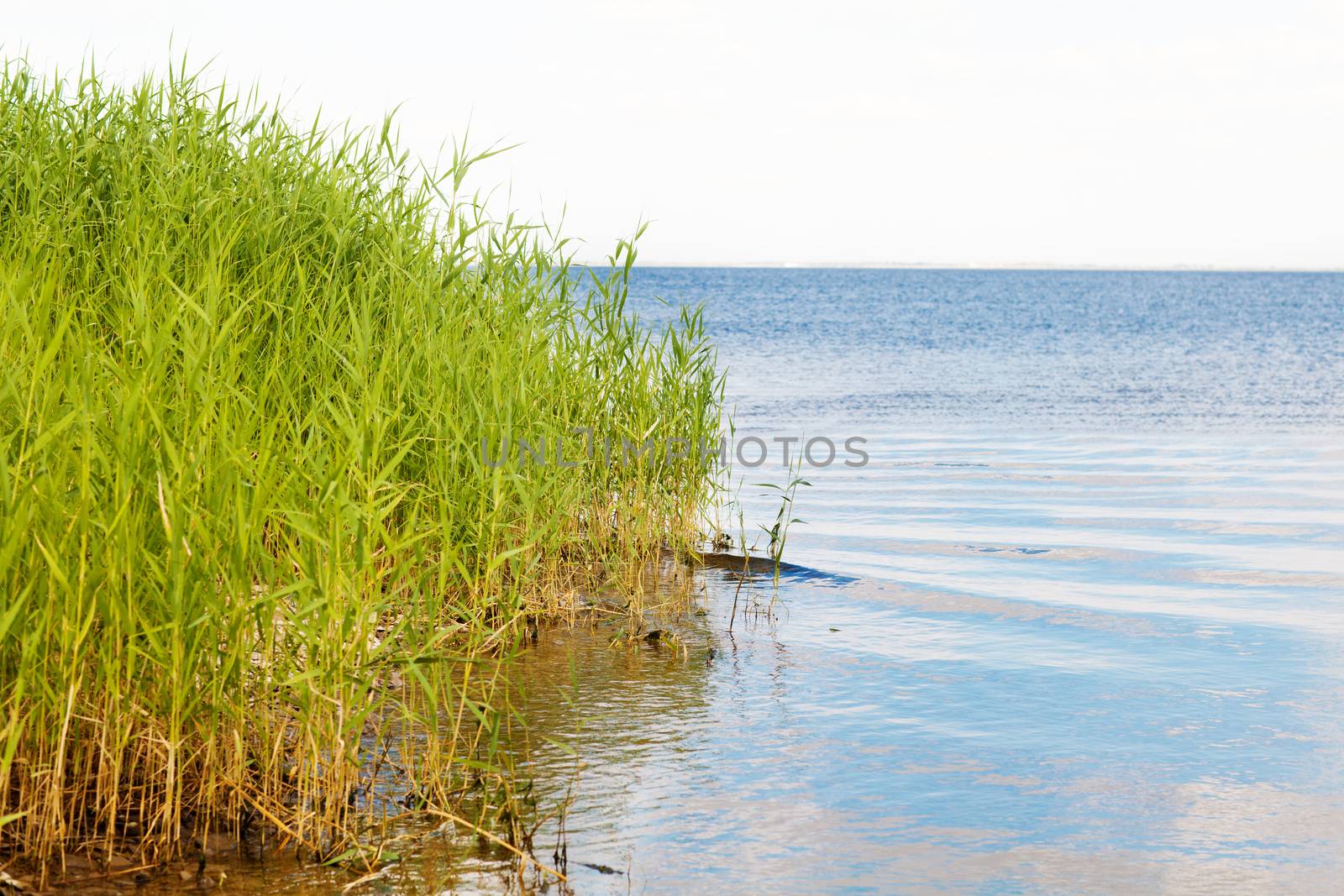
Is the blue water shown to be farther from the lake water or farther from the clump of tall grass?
the clump of tall grass

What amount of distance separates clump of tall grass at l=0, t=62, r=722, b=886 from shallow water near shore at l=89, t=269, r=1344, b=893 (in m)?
0.48

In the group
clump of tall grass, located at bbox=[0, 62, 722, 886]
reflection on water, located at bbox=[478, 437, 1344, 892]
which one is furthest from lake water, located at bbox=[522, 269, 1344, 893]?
clump of tall grass, located at bbox=[0, 62, 722, 886]

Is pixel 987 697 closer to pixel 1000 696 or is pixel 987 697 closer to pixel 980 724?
pixel 1000 696

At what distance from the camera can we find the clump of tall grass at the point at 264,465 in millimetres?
3746

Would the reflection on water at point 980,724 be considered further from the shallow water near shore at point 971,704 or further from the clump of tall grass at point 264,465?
the clump of tall grass at point 264,465

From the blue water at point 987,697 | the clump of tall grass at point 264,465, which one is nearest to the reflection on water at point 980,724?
the blue water at point 987,697

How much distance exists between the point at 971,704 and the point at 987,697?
16 cm

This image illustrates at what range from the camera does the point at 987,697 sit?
6.13 metres

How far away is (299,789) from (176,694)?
1.82 ft

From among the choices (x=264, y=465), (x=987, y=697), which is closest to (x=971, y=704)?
(x=987, y=697)

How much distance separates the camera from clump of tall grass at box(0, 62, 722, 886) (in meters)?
3.75

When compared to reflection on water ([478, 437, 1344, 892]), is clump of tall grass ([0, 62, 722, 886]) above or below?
above

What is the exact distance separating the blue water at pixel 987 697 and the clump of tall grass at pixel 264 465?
782 mm

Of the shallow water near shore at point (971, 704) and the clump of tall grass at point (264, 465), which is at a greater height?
the clump of tall grass at point (264, 465)
